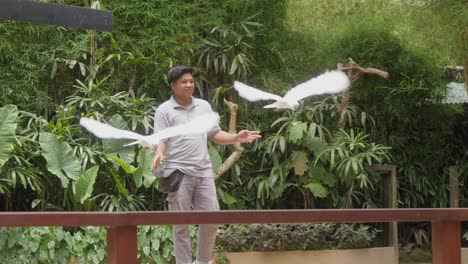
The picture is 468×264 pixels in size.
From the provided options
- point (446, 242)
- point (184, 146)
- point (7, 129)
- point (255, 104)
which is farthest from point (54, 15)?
point (255, 104)

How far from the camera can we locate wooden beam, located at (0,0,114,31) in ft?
15.1

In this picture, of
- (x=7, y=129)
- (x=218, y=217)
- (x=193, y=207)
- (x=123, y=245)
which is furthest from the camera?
(x=7, y=129)

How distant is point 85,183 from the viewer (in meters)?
7.46

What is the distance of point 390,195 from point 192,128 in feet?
13.3

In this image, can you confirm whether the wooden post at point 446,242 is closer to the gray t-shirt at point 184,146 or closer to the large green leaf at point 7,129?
the gray t-shirt at point 184,146

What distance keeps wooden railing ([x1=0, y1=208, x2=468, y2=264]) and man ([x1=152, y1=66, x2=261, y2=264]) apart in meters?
1.42

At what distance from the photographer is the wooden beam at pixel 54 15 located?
461 cm

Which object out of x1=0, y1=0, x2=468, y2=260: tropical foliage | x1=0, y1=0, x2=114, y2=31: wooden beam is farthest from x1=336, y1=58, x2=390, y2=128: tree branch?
x1=0, y1=0, x2=114, y2=31: wooden beam

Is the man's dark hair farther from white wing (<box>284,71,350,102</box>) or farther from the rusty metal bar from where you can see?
the rusty metal bar

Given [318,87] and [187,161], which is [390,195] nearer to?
[318,87]

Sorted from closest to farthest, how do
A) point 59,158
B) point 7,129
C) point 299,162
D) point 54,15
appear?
point 54,15 < point 7,129 < point 59,158 < point 299,162

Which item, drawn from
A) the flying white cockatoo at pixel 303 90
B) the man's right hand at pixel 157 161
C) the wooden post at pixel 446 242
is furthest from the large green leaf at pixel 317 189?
the wooden post at pixel 446 242

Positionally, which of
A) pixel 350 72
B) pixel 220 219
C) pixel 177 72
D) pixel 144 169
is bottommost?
pixel 220 219

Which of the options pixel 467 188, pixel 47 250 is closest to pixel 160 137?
pixel 47 250
